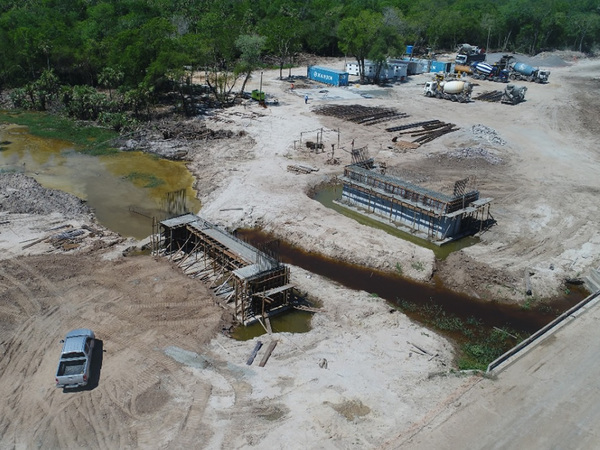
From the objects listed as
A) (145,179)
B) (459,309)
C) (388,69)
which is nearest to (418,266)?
(459,309)

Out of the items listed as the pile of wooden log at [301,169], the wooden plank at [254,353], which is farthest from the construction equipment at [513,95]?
the wooden plank at [254,353]

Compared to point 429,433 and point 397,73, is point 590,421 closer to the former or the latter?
point 429,433

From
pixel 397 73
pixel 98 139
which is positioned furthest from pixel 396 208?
pixel 397 73

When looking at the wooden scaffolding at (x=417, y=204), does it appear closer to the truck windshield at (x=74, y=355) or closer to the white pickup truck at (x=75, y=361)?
the white pickup truck at (x=75, y=361)

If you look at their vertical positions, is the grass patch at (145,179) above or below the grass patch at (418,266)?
below

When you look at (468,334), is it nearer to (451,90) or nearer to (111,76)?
(111,76)

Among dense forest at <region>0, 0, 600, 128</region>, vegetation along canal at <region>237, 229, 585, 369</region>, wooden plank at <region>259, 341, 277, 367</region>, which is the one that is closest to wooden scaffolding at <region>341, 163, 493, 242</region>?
vegetation along canal at <region>237, 229, 585, 369</region>
